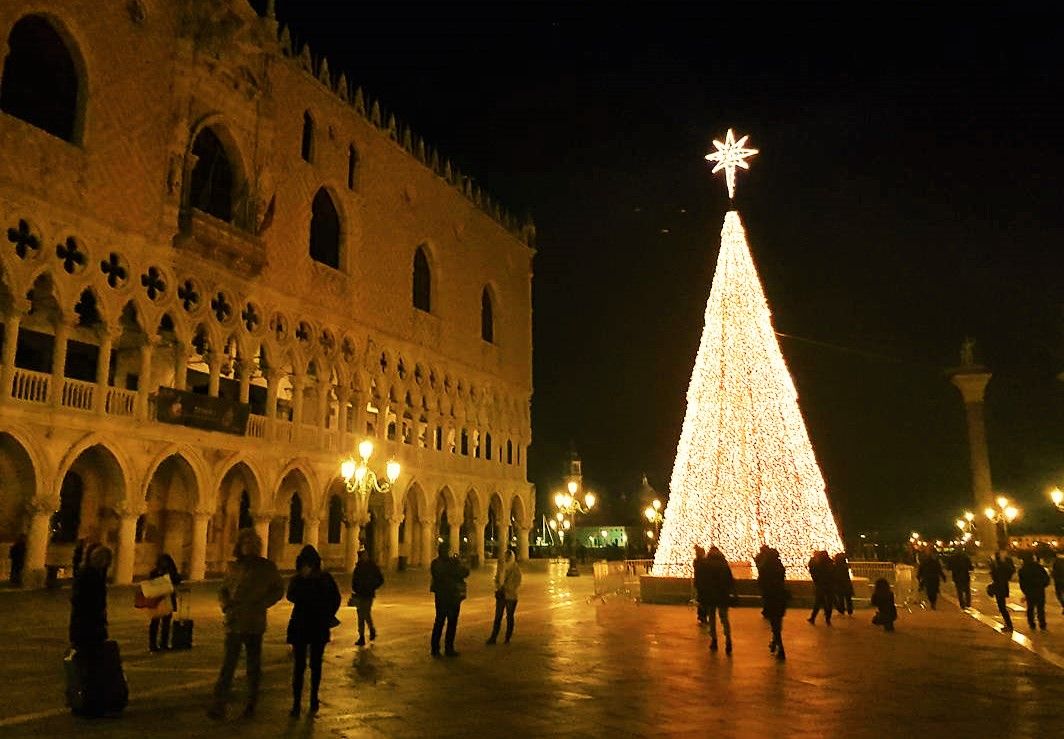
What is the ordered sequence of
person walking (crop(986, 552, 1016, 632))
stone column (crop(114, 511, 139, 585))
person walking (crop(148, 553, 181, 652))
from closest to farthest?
person walking (crop(148, 553, 181, 652))
person walking (crop(986, 552, 1016, 632))
stone column (crop(114, 511, 139, 585))

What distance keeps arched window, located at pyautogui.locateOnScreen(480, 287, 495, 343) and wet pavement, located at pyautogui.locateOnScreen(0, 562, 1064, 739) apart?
1043 inches

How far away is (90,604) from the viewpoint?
6.26 m

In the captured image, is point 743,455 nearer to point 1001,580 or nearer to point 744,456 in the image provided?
point 744,456

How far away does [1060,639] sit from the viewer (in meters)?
11.9

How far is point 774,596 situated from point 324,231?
73.4 feet

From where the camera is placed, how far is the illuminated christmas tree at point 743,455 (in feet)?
49.7

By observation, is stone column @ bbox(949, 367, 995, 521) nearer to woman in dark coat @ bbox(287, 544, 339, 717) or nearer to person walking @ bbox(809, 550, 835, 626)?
person walking @ bbox(809, 550, 835, 626)

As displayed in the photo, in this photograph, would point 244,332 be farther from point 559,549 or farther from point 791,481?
point 559,549

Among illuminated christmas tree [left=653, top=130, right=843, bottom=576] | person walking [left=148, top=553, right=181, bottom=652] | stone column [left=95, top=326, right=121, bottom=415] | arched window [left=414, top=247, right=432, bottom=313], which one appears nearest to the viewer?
person walking [left=148, top=553, right=181, bottom=652]

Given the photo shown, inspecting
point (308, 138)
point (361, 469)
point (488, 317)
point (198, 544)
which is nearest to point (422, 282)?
point (488, 317)

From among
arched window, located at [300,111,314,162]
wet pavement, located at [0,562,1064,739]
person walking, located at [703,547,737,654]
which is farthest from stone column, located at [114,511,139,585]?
person walking, located at [703,547,737,654]

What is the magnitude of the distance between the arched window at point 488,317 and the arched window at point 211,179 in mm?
16317

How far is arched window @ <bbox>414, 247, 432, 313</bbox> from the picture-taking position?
33969 millimetres

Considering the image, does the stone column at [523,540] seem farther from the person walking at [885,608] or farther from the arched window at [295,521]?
the person walking at [885,608]
